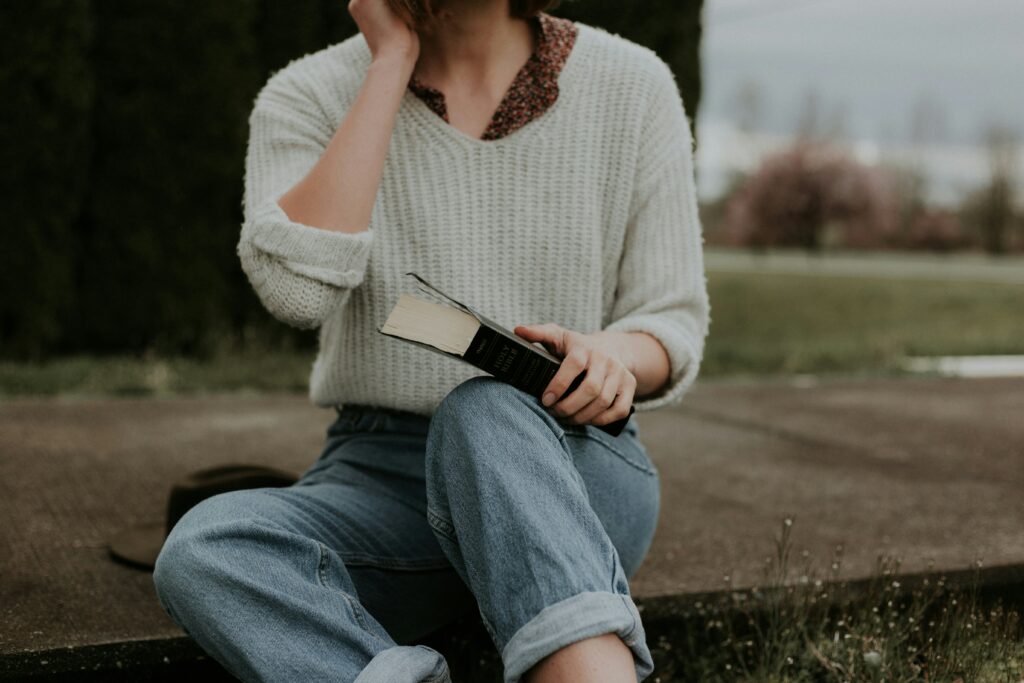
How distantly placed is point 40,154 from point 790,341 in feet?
18.2

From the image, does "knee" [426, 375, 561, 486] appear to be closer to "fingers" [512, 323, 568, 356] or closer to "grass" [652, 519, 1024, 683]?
"fingers" [512, 323, 568, 356]

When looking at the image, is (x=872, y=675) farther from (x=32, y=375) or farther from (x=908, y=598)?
(x=32, y=375)

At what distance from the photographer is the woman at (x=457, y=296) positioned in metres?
1.47

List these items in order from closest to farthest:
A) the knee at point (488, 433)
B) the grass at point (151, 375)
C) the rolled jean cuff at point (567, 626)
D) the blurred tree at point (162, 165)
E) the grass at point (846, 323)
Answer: the rolled jean cuff at point (567, 626) < the knee at point (488, 433) < the grass at point (151, 375) < the blurred tree at point (162, 165) < the grass at point (846, 323)

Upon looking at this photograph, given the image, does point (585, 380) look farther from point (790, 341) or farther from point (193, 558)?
point (790, 341)

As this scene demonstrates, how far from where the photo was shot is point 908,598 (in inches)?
86.6

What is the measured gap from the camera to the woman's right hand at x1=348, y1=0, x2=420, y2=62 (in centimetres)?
192

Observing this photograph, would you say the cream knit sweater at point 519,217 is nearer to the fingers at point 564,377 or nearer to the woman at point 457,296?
the woman at point 457,296

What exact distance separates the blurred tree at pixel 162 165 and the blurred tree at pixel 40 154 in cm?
15

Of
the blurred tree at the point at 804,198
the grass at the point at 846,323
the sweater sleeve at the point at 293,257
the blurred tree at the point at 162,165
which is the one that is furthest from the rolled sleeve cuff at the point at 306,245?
the blurred tree at the point at 804,198

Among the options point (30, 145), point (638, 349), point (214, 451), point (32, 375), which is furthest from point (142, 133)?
point (638, 349)

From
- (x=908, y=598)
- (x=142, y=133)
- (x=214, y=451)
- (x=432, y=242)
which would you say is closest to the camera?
(x=432, y=242)

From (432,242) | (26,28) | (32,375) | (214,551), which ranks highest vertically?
(26,28)

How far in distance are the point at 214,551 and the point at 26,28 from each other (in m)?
4.35
